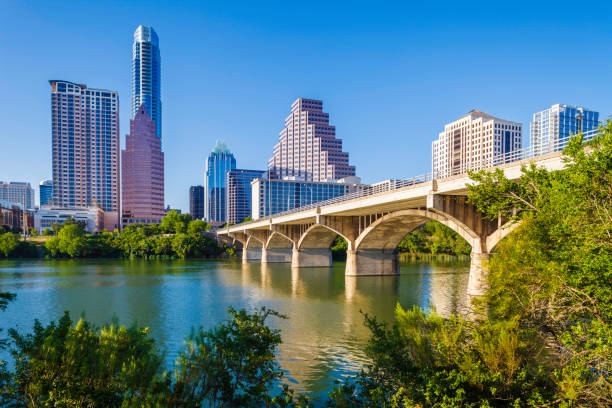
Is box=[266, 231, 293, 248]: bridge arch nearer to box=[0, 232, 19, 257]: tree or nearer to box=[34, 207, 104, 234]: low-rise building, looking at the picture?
box=[0, 232, 19, 257]: tree

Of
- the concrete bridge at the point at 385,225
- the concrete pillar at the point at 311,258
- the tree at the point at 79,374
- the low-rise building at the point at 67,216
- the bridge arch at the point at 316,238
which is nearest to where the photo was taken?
the tree at the point at 79,374

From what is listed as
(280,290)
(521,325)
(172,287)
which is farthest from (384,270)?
(521,325)

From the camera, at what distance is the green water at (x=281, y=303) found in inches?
727

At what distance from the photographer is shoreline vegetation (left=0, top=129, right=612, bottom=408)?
29.7 feet

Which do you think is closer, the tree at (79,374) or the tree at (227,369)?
the tree at (79,374)

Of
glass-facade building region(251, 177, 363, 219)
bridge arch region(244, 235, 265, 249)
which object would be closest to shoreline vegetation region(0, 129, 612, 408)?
bridge arch region(244, 235, 265, 249)

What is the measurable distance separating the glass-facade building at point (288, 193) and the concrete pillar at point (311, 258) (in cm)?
9151

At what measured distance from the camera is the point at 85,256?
100 m

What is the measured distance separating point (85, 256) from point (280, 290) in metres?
79.1

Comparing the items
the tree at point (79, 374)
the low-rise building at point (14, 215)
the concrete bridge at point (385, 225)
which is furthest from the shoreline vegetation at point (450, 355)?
the low-rise building at point (14, 215)

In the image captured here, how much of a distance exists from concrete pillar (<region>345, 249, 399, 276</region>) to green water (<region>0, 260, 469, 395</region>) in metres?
2.08

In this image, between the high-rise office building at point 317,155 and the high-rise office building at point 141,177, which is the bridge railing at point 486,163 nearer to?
the high-rise office building at point 317,155

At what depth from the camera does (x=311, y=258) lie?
6975cm

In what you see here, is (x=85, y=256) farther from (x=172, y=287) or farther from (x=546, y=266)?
(x=546, y=266)
